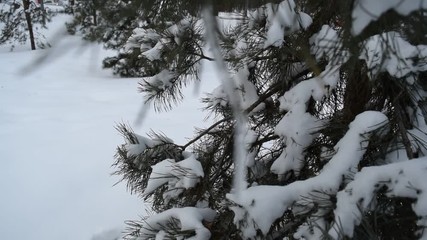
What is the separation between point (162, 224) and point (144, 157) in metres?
0.47

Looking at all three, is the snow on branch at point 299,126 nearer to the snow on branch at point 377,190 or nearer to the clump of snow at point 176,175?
the clump of snow at point 176,175

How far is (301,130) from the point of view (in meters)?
1.43

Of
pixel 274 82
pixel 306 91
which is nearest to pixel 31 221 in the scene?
pixel 274 82

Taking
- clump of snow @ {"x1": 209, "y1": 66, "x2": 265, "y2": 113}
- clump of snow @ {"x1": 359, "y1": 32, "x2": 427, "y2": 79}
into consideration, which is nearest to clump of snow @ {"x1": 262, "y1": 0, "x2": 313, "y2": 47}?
clump of snow @ {"x1": 359, "y1": 32, "x2": 427, "y2": 79}

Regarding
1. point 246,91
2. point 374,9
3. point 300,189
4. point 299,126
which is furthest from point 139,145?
point 374,9

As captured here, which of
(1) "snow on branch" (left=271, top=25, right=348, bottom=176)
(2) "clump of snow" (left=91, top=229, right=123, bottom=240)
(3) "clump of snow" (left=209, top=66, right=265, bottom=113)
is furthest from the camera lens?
(2) "clump of snow" (left=91, top=229, right=123, bottom=240)

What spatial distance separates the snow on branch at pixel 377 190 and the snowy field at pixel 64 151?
0.68 m

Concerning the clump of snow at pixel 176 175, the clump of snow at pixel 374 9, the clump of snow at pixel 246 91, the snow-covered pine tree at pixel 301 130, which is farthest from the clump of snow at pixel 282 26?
the clump of snow at pixel 374 9

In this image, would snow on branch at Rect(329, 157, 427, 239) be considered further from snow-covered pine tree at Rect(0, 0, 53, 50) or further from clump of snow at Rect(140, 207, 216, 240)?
snow-covered pine tree at Rect(0, 0, 53, 50)

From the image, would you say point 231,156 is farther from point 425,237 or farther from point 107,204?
point 107,204

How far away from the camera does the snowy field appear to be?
129 inches

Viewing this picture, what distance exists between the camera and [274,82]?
182 cm

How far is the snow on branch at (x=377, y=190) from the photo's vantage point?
0.92 m

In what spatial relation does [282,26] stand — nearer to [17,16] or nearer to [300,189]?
[300,189]
